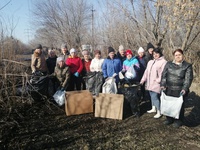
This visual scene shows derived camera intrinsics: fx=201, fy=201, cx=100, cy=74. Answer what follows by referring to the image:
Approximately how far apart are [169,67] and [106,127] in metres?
1.61

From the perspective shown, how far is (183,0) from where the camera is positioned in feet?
16.0

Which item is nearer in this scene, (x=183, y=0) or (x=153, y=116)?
(x=153, y=116)

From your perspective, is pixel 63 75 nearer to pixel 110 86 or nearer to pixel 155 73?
pixel 110 86

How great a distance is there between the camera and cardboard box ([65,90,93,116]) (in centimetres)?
421

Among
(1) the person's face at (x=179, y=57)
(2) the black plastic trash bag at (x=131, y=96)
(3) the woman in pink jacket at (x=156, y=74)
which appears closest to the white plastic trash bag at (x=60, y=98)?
(2) the black plastic trash bag at (x=131, y=96)

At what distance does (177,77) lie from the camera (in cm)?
360

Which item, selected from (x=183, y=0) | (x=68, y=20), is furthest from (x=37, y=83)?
(x=68, y=20)

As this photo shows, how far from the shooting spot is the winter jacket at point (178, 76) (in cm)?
348

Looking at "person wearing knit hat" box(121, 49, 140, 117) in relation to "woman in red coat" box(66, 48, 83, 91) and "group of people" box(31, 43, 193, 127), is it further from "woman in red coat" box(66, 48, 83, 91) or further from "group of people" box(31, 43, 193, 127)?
"woman in red coat" box(66, 48, 83, 91)

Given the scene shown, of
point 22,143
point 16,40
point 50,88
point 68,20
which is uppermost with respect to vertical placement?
point 68,20

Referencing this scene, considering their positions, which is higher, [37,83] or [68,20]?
[68,20]

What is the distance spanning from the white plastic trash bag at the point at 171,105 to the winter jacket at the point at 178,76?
194 mm

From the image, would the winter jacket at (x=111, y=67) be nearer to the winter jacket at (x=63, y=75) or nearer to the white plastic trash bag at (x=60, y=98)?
the winter jacket at (x=63, y=75)

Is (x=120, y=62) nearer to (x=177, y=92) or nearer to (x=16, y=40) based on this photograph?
(x=177, y=92)
